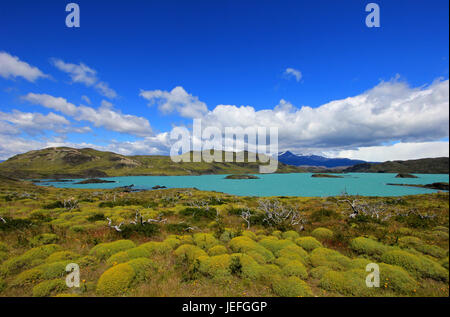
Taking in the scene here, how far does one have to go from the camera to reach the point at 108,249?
441 inches

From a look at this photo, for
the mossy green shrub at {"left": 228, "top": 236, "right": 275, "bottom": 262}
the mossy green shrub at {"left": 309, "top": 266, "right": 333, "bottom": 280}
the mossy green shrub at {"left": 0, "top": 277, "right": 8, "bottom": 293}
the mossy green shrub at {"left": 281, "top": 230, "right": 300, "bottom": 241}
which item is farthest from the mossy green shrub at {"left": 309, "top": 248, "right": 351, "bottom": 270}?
the mossy green shrub at {"left": 0, "top": 277, "right": 8, "bottom": 293}

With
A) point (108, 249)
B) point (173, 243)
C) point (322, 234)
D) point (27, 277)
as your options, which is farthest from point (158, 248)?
point (322, 234)

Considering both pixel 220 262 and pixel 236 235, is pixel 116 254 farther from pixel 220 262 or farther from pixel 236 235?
pixel 236 235

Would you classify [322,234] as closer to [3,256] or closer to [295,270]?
[295,270]

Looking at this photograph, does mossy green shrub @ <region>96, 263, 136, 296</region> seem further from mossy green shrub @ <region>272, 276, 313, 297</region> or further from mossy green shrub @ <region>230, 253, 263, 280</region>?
mossy green shrub @ <region>272, 276, 313, 297</region>

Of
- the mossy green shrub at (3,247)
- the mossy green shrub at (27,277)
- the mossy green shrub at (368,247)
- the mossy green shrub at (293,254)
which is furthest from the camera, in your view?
the mossy green shrub at (368,247)

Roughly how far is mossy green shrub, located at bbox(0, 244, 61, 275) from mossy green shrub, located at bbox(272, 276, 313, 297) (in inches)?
498

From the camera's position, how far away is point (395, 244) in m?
12.1

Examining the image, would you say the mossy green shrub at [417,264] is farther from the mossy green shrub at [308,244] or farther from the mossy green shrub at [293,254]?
the mossy green shrub at [293,254]

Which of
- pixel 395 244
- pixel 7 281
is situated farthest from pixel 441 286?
pixel 7 281

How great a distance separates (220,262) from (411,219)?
70.5ft

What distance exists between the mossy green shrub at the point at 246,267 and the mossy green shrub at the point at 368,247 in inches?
291

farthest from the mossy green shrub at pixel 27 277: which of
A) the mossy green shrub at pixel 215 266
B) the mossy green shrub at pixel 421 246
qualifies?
the mossy green shrub at pixel 421 246

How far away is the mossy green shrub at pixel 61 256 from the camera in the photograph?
9766mm
